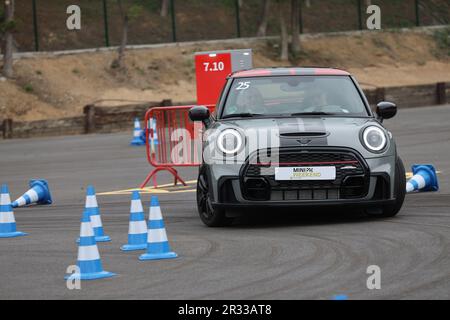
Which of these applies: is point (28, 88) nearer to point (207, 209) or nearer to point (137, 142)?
point (137, 142)

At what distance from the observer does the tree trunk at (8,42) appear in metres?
41.5

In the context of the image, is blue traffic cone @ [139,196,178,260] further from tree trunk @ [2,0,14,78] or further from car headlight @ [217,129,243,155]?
tree trunk @ [2,0,14,78]

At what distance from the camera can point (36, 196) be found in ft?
50.1

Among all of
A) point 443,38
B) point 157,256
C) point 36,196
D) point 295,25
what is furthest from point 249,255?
point 443,38

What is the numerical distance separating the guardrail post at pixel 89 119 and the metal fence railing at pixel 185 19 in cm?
1284

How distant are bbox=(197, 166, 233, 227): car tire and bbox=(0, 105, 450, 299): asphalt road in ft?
0.39

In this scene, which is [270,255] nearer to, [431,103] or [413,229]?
[413,229]

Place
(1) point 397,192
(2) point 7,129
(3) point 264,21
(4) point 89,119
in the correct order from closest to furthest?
(1) point 397,192 → (2) point 7,129 → (4) point 89,119 → (3) point 264,21

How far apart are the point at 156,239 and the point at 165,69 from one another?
3888 centimetres

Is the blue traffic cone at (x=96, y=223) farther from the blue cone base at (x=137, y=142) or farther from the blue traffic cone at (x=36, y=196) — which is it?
the blue cone base at (x=137, y=142)

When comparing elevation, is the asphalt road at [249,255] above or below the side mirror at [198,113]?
below
